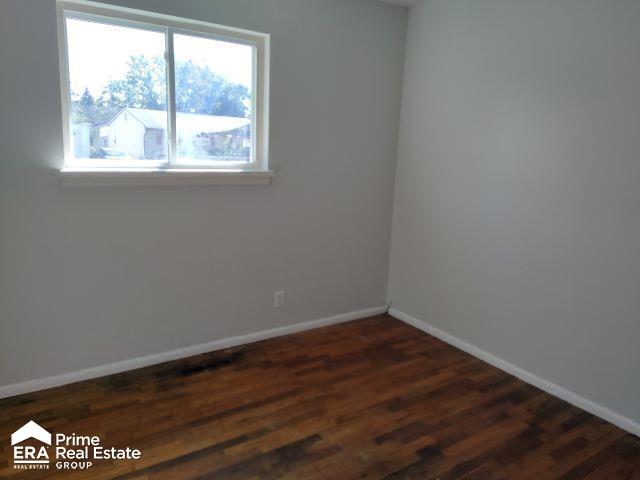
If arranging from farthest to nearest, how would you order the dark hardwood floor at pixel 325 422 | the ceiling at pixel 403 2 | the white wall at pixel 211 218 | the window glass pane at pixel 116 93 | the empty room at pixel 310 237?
the ceiling at pixel 403 2 < the window glass pane at pixel 116 93 < the white wall at pixel 211 218 < the empty room at pixel 310 237 < the dark hardwood floor at pixel 325 422

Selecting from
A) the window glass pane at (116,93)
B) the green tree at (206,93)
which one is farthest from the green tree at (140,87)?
the green tree at (206,93)

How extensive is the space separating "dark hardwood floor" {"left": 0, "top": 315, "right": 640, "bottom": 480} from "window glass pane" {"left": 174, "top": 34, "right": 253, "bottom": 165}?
1367mm

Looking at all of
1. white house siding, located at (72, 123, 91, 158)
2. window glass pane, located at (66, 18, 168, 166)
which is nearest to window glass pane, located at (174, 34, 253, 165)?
window glass pane, located at (66, 18, 168, 166)

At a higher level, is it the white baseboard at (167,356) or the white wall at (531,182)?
the white wall at (531,182)

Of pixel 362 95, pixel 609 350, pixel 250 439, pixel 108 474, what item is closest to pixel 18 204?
pixel 108 474

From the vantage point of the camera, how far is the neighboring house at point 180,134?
103 inches

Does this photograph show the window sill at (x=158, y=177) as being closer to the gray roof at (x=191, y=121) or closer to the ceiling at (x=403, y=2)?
the gray roof at (x=191, y=121)

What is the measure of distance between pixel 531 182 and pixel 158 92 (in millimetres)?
2308

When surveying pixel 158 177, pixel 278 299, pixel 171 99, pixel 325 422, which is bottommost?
pixel 325 422

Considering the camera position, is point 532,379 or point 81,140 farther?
point 532,379

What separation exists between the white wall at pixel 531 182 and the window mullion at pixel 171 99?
1.78 metres

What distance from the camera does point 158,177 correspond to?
2.69 meters

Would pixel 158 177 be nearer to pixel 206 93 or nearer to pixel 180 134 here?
pixel 180 134

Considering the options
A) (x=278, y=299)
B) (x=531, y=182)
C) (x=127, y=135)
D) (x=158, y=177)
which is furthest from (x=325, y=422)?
(x=127, y=135)
